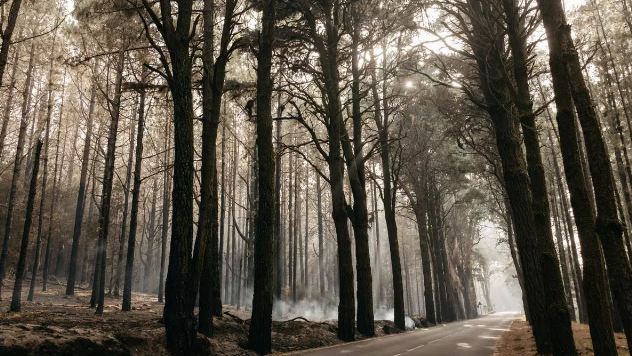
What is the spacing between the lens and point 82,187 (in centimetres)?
2348

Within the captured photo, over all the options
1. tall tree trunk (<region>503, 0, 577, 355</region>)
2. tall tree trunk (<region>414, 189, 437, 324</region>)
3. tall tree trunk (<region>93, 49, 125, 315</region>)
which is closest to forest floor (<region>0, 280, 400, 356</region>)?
tall tree trunk (<region>93, 49, 125, 315</region>)

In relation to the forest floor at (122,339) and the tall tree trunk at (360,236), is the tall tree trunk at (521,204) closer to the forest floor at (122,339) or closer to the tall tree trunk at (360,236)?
the forest floor at (122,339)

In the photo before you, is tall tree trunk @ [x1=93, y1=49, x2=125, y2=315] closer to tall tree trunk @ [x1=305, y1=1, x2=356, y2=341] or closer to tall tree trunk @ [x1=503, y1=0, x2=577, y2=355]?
tall tree trunk @ [x1=305, y1=1, x2=356, y2=341]

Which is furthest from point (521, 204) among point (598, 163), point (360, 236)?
point (360, 236)

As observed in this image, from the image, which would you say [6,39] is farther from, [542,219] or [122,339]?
[542,219]

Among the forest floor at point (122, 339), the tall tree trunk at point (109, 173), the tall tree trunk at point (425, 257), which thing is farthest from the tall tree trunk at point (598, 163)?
the tall tree trunk at point (425, 257)

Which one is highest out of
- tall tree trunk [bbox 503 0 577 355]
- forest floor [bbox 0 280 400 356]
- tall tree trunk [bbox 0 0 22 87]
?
tall tree trunk [bbox 0 0 22 87]

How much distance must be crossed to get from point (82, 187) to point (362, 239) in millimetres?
17697

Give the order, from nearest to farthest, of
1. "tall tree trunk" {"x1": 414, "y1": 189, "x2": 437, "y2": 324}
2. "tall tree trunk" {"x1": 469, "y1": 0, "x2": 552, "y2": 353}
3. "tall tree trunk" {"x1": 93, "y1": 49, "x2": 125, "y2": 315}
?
1. "tall tree trunk" {"x1": 469, "y1": 0, "x2": 552, "y2": 353}
2. "tall tree trunk" {"x1": 93, "y1": 49, "x2": 125, "y2": 315}
3. "tall tree trunk" {"x1": 414, "y1": 189, "x2": 437, "y2": 324}

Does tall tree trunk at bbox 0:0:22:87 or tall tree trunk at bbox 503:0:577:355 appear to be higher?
tall tree trunk at bbox 0:0:22:87

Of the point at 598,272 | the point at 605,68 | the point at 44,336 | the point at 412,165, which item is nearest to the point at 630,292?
the point at 598,272

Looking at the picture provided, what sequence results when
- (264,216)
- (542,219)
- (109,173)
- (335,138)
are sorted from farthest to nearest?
(109,173) → (335,138) → (264,216) → (542,219)

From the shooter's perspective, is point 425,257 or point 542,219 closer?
point 542,219

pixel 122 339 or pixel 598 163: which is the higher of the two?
pixel 598 163
